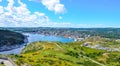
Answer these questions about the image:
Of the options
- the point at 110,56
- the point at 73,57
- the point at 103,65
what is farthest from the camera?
the point at 110,56

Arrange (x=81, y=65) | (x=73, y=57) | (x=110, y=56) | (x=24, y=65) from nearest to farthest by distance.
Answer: (x=24, y=65) → (x=81, y=65) → (x=73, y=57) → (x=110, y=56)

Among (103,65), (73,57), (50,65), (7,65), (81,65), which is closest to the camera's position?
(7,65)

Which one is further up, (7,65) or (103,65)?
(7,65)

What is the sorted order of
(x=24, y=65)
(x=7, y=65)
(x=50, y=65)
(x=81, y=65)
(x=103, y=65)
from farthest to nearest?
(x=103, y=65), (x=81, y=65), (x=50, y=65), (x=24, y=65), (x=7, y=65)

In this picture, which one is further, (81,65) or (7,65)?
(81,65)

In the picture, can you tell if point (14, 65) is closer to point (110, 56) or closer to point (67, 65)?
point (67, 65)

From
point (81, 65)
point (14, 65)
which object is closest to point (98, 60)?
point (81, 65)

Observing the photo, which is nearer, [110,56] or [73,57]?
[73,57]

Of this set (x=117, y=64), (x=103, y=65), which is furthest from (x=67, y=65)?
(x=117, y=64)

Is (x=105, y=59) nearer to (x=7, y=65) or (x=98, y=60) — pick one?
(x=98, y=60)
